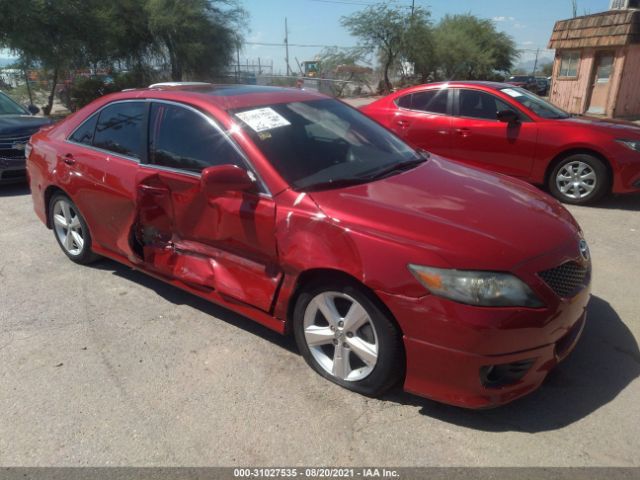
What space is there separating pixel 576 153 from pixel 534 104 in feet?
3.10

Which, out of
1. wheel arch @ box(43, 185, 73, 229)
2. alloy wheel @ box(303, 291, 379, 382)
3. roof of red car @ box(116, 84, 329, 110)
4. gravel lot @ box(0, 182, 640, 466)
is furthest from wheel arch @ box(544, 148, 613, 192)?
wheel arch @ box(43, 185, 73, 229)

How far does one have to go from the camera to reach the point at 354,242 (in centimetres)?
254

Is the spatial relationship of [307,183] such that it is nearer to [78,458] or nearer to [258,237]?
[258,237]

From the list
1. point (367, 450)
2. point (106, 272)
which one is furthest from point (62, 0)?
point (367, 450)

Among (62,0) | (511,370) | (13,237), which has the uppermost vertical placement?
(62,0)

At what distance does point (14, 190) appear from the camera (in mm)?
7840

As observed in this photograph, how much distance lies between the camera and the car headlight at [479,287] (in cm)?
231

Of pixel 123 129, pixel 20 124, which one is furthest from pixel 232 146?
pixel 20 124

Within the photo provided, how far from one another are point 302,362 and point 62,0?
19.0 m

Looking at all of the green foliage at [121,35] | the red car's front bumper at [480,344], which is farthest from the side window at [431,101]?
the green foliage at [121,35]

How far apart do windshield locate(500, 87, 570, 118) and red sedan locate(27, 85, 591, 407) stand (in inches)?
140

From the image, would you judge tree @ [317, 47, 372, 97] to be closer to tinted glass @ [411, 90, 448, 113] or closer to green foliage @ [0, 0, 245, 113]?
green foliage @ [0, 0, 245, 113]

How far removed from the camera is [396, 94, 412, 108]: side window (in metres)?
7.48

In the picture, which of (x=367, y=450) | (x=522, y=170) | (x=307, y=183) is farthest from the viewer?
(x=522, y=170)
